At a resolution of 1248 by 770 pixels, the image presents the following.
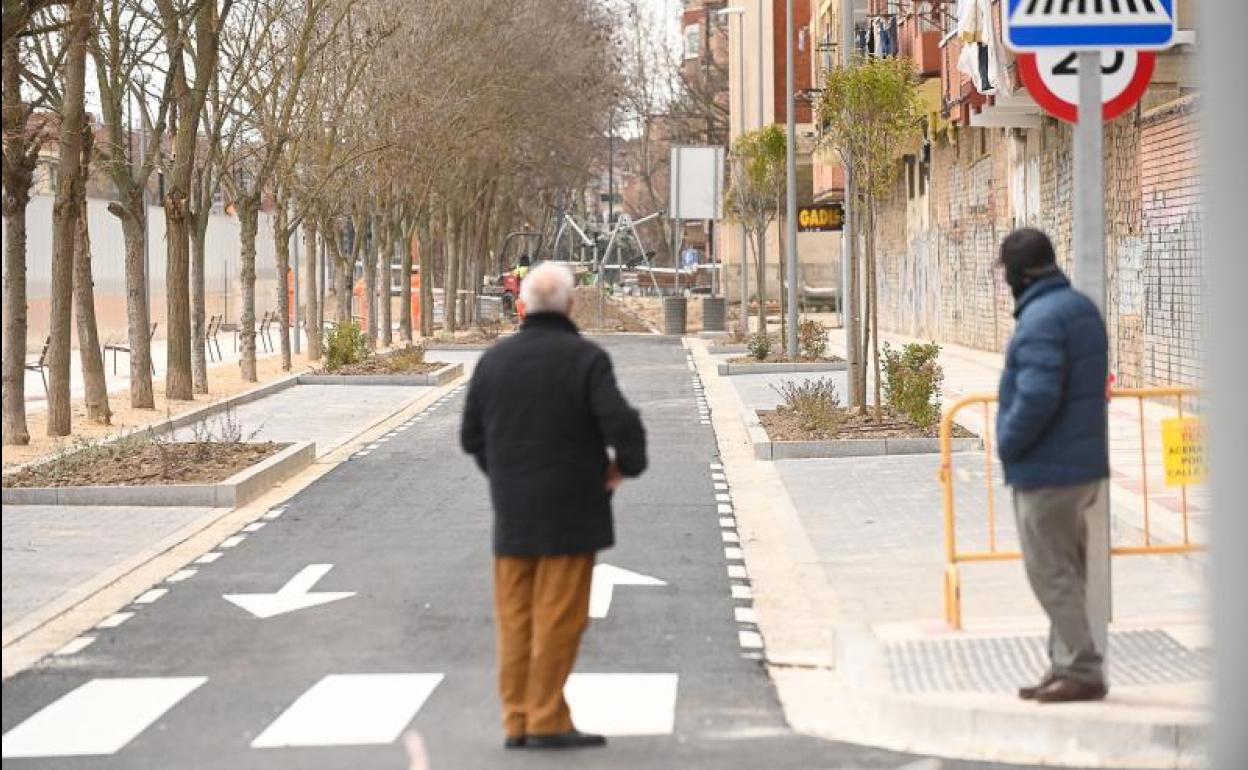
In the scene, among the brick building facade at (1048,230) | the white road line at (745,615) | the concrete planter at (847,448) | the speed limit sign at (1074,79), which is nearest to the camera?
the speed limit sign at (1074,79)

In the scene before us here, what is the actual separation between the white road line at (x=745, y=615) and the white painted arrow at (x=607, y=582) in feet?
2.10

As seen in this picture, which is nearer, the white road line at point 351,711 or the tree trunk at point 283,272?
the white road line at point 351,711

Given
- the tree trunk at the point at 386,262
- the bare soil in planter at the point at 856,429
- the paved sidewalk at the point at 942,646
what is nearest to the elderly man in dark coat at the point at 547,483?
the paved sidewalk at the point at 942,646

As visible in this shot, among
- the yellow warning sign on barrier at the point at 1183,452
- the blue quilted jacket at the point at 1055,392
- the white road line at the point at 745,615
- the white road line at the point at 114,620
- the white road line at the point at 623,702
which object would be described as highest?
the blue quilted jacket at the point at 1055,392

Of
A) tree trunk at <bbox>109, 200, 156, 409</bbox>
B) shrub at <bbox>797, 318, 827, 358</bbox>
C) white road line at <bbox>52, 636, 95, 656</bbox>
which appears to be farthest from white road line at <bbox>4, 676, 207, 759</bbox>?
shrub at <bbox>797, 318, 827, 358</bbox>

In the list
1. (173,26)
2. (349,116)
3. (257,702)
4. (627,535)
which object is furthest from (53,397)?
(349,116)

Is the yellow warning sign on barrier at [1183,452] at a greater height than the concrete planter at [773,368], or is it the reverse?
the yellow warning sign on barrier at [1183,452]

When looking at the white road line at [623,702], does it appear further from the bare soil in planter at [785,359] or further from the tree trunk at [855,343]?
the bare soil in planter at [785,359]

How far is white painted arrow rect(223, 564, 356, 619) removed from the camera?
40.4ft

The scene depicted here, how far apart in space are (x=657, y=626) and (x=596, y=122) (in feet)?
217

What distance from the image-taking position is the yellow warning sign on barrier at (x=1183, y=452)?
33.4ft

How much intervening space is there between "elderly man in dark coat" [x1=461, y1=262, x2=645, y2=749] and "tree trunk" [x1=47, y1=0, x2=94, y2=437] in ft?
55.2

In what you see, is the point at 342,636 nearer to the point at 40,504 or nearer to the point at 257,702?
the point at 257,702

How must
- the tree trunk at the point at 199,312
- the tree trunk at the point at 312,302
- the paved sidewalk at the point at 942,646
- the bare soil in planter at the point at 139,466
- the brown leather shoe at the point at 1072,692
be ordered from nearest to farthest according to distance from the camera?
1. the paved sidewalk at the point at 942,646
2. the brown leather shoe at the point at 1072,692
3. the bare soil in planter at the point at 139,466
4. the tree trunk at the point at 199,312
5. the tree trunk at the point at 312,302
